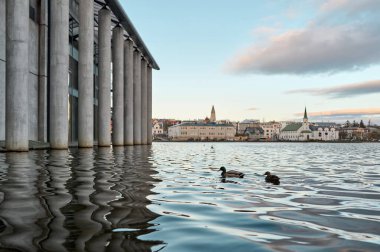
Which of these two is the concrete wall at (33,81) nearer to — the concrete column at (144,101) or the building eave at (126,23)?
the building eave at (126,23)

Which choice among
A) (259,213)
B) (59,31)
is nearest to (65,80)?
(59,31)

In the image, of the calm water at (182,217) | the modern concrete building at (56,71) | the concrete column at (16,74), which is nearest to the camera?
the calm water at (182,217)

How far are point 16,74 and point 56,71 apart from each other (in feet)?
22.2

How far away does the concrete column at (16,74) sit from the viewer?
84.6ft

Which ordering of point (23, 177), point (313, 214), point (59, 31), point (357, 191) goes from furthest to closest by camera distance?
point (59, 31)
point (23, 177)
point (357, 191)
point (313, 214)

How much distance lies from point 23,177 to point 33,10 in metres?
29.4

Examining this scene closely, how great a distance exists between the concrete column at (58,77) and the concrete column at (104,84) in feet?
38.3

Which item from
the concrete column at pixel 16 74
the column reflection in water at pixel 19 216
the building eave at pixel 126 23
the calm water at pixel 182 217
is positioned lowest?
the calm water at pixel 182 217

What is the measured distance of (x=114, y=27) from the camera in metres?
54.2

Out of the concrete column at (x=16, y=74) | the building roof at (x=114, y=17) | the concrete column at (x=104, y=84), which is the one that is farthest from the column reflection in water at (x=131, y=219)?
the building roof at (x=114, y=17)

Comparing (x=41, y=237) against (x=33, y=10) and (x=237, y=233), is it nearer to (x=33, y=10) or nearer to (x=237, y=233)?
(x=237, y=233)

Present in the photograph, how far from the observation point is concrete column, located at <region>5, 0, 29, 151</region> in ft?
84.6

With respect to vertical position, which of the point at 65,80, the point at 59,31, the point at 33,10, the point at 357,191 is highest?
the point at 33,10

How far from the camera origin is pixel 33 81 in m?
35.8
